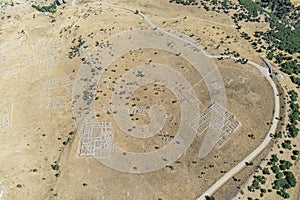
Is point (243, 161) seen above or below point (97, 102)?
above

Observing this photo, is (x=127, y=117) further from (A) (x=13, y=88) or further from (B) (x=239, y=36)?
(B) (x=239, y=36)

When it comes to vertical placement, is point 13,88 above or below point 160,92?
below

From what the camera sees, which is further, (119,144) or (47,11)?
(47,11)

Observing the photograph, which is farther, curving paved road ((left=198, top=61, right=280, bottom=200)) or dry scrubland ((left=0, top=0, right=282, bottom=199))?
dry scrubland ((left=0, top=0, right=282, bottom=199))

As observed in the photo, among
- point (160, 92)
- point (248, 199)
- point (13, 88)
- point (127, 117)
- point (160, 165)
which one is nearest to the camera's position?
point (248, 199)

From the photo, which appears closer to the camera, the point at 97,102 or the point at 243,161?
the point at 243,161

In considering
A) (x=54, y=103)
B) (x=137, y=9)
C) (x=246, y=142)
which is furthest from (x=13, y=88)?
(x=246, y=142)

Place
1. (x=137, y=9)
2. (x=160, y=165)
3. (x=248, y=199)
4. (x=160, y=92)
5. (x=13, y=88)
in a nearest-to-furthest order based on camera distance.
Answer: (x=248, y=199) < (x=160, y=165) < (x=160, y=92) < (x=13, y=88) < (x=137, y=9)

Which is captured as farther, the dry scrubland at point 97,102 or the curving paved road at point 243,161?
the dry scrubland at point 97,102
